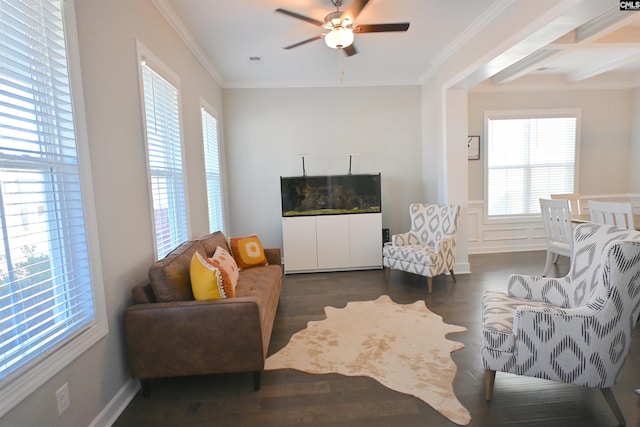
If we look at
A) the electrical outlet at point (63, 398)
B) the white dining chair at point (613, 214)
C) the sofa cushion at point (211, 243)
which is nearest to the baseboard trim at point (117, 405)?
the electrical outlet at point (63, 398)

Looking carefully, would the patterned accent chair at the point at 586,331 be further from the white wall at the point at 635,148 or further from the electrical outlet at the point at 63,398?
the white wall at the point at 635,148

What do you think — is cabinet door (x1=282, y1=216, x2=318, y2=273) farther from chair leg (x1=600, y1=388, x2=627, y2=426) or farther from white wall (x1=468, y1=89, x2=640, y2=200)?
chair leg (x1=600, y1=388, x2=627, y2=426)

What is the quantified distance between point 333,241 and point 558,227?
2.72 metres

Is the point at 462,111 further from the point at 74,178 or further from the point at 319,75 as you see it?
the point at 74,178

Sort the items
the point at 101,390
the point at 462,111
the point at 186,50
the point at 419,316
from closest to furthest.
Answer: the point at 101,390
the point at 419,316
the point at 186,50
the point at 462,111

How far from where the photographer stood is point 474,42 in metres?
3.36

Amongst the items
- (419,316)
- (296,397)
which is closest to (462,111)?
(419,316)

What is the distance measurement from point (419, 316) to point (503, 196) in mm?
3304

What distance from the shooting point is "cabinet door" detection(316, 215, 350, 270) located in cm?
455

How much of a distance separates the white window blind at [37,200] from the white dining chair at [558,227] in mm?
4365

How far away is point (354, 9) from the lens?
7.84 ft

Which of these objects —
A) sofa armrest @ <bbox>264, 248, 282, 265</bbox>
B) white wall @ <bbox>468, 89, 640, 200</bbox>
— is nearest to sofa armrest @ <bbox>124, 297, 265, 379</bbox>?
sofa armrest @ <bbox>264, 248, 282, 265</bbox>

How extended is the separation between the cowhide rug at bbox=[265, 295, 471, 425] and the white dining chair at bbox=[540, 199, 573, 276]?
1911 mm

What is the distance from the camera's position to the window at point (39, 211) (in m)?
1.23
